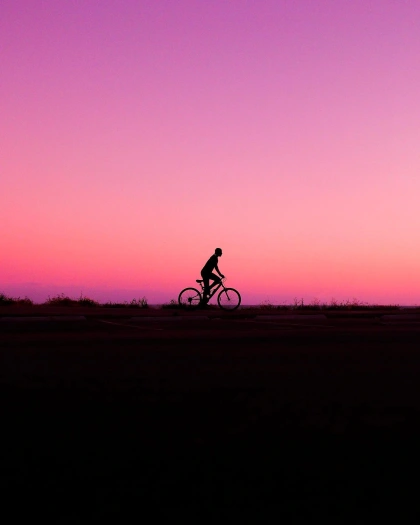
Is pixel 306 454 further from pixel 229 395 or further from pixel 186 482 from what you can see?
pixel 229 395

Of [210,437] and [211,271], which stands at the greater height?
[211,271]

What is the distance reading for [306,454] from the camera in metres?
5.52

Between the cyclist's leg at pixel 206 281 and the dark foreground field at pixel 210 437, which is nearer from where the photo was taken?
the dark foreground field at pixel 210 437

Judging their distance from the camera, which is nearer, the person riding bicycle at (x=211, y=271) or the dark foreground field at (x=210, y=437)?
the dark foreground field at (x=210, y=437)

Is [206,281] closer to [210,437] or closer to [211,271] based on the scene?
[211,271]

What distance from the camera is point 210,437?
6039 mm

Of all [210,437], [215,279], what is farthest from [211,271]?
[210,437]

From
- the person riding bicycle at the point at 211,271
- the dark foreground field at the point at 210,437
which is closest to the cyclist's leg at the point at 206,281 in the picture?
the person riding bicycle at the point at 211,271

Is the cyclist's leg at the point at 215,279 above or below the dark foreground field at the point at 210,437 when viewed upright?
above

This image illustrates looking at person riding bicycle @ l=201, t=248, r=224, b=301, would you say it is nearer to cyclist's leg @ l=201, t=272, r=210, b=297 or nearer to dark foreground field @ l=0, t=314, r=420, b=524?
cyclist's leg @ l=201, t=272, r=210, b=297

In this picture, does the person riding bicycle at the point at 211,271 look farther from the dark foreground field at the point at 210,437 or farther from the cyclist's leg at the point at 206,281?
the dark foreground field at the point at 210,437

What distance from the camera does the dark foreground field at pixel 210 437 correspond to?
4.35 meters

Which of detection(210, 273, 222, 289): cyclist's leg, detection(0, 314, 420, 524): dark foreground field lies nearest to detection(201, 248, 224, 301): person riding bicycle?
detection(210, 273, 222, 289): cyclist's leg

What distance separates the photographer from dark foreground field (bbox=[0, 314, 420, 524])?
4352 millimetres
